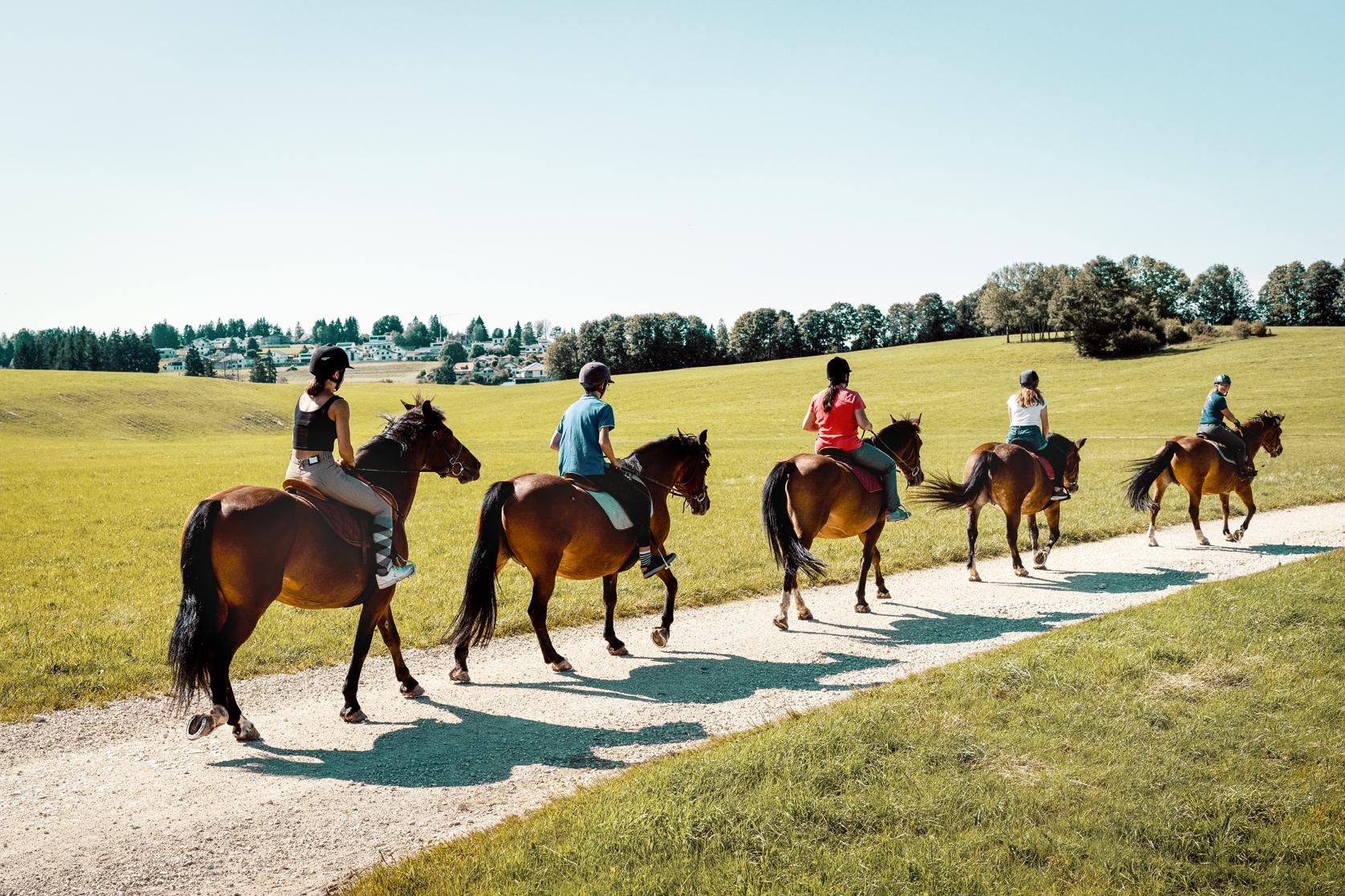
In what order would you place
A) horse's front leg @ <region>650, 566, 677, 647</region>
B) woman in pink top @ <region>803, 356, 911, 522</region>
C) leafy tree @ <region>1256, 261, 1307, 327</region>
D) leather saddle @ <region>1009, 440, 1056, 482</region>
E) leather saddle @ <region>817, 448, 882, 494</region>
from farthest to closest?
leafy tree @ <region>1256, 261, 1307, 327</region> → leather saddle @ <region>1009, 440, 1056, 482</region> → leather saddle @ <region>817, 448, 882, 494</region> → woman in pink top @ <region>803, 356, 911, 522</region> → horse's front leg @ <region>650, 566, 677, 647</region>

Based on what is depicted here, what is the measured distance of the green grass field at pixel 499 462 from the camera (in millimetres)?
11688

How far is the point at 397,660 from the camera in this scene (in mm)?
8961

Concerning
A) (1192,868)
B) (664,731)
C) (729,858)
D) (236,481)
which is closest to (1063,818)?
(1192,868)

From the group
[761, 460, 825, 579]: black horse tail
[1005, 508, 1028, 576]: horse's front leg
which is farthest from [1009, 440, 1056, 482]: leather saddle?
[761, 460, 825, 579]: black horse tail

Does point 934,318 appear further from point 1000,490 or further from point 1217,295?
point 1000,490

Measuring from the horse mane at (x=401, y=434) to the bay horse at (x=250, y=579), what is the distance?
0.08ft

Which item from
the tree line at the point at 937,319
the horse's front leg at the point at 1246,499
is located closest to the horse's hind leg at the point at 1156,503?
the horse's front leg at the point at 1246,499

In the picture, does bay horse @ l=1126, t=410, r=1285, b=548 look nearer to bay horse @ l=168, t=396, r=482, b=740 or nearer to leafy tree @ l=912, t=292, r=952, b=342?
bay horse @ l=168, t=396, r=482, b=740

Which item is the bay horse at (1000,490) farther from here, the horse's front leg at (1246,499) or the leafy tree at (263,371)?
the leafy tree at (263,371)

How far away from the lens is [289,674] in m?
9.81

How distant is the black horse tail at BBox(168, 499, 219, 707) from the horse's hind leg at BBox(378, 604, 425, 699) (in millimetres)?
1961

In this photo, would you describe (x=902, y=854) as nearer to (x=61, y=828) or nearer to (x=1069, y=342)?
(x=61, y=828)

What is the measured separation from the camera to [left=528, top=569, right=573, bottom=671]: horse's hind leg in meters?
9.44

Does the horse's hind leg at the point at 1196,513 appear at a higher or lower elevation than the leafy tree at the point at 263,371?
lower
